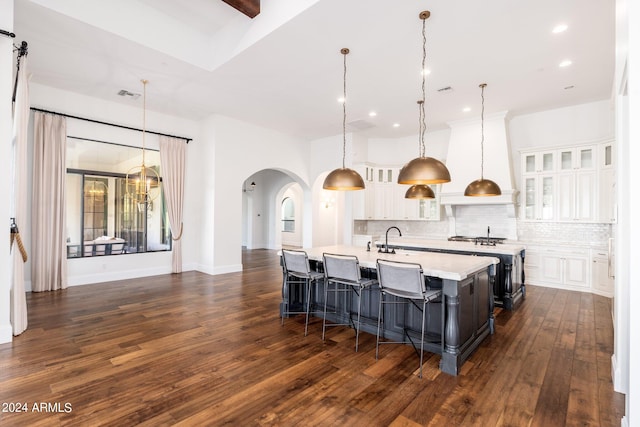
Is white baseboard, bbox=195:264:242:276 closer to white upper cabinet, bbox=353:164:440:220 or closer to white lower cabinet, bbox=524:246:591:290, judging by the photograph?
white upper cabinet, bbox=353:164:440:220

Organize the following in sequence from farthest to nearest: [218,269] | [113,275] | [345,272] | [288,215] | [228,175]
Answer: [288,215], [228,175], [218,269], [113,275], [345,272]

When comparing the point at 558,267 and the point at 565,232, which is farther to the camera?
the point at 565,232

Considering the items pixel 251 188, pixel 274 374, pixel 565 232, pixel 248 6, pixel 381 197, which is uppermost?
pixel 248 6

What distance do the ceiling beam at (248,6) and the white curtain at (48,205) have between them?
13.4 ft

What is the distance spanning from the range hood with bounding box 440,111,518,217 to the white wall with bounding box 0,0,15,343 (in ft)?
24.1

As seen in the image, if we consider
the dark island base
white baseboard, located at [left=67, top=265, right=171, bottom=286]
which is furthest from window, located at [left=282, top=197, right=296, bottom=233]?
the dark island base

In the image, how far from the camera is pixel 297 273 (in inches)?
154

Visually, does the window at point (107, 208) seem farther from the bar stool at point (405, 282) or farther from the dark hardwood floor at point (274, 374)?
the bar stool at point (405, 282)

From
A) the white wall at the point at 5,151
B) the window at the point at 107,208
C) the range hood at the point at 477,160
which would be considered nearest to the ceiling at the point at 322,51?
the white wall at the point at 5,151

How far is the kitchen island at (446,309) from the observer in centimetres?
288

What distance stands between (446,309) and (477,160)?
496 centimetres

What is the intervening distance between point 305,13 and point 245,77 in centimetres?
199

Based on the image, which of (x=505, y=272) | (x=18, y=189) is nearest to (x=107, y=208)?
(x=18, y=189)

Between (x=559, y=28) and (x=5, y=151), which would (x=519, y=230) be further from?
(x=5, y=151)
